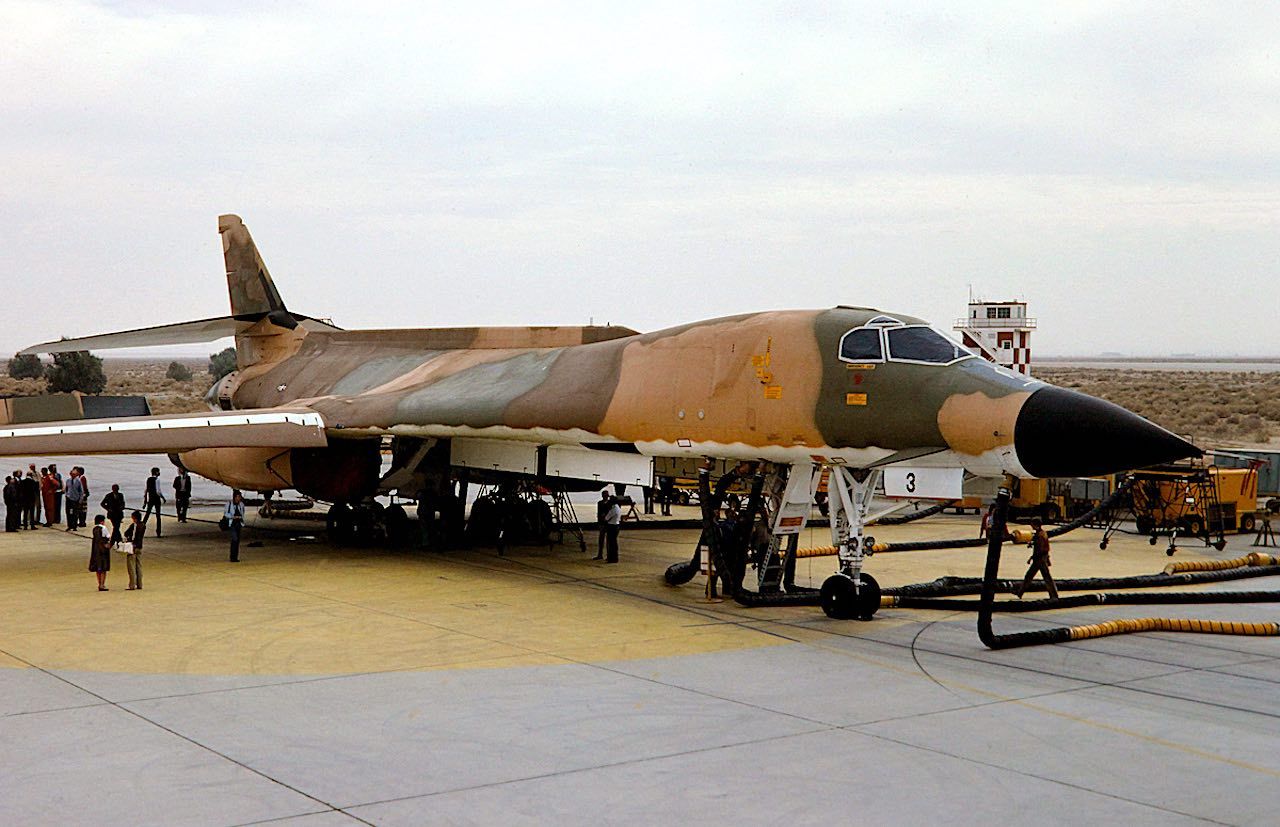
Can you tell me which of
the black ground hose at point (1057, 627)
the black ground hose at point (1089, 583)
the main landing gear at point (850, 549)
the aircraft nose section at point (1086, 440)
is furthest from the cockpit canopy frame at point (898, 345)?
the black ground hose at point (1089, 583)

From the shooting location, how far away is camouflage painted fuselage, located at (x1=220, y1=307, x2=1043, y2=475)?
13648 mm

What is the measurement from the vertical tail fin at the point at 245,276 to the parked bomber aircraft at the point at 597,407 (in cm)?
4

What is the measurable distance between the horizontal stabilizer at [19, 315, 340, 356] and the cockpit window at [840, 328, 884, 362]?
14.0m

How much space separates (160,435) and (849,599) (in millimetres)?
9662

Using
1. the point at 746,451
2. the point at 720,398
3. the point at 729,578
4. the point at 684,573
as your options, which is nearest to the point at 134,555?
the point at 684,573

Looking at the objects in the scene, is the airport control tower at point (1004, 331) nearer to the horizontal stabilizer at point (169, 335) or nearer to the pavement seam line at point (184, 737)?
the horizontal stabilizer at point (169, 335)

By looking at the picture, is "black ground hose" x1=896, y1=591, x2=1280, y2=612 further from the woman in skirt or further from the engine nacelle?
the woman in skirt

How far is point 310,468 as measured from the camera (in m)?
20.5

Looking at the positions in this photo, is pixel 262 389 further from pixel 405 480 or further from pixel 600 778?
pixel 600 778

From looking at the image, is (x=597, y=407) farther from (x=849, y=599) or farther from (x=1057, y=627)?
(x=1057, y=627)

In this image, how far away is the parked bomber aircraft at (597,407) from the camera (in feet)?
43.8

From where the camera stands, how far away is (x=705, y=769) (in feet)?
27.4

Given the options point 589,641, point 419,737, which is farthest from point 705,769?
point 589,641

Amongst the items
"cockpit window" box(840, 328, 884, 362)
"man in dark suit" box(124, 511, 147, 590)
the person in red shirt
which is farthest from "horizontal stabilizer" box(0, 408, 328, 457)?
the person in red shirt
